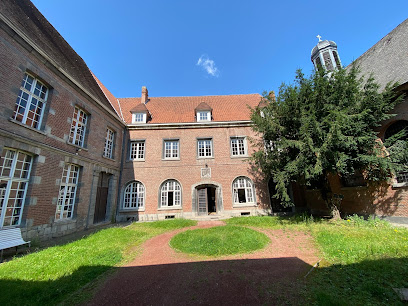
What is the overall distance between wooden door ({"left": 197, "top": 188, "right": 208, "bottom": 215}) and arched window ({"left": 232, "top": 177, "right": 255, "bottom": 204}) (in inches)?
96.8

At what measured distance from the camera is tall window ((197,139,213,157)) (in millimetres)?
15391

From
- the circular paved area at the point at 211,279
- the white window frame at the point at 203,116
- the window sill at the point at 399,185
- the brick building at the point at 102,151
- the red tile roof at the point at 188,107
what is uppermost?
the red tile roof at the point at 188,107

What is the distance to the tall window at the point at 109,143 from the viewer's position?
13445 millimetres

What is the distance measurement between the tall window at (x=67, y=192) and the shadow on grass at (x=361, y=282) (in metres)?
11.4

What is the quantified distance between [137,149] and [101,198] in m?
4.84

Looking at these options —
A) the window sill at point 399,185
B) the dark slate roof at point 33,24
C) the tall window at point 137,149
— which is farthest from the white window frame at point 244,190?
the dark slate roof at point 33,24

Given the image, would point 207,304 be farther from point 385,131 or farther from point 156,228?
point 385,131

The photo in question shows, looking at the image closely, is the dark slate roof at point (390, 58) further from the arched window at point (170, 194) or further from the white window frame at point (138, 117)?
the white window frame at point (138, 117)

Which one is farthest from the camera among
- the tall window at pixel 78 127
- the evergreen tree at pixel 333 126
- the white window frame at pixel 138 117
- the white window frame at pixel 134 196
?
the white window frame at pixel 138 117

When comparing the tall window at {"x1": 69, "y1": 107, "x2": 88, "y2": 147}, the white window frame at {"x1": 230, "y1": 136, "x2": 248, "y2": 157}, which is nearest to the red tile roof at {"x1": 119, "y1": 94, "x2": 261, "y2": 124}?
the white window frame at {"x1": 230, "y1": 136, "x2": 248, "y2": 157}

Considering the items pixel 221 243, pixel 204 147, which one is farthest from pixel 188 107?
pixel 221 243

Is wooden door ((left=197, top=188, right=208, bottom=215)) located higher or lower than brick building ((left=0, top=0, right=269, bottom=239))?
lower

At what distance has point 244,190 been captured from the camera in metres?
14.6

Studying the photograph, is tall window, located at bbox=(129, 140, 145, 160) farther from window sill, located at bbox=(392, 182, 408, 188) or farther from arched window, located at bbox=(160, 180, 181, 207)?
window sill, located at bbox=(392, 182, 408, 188)
